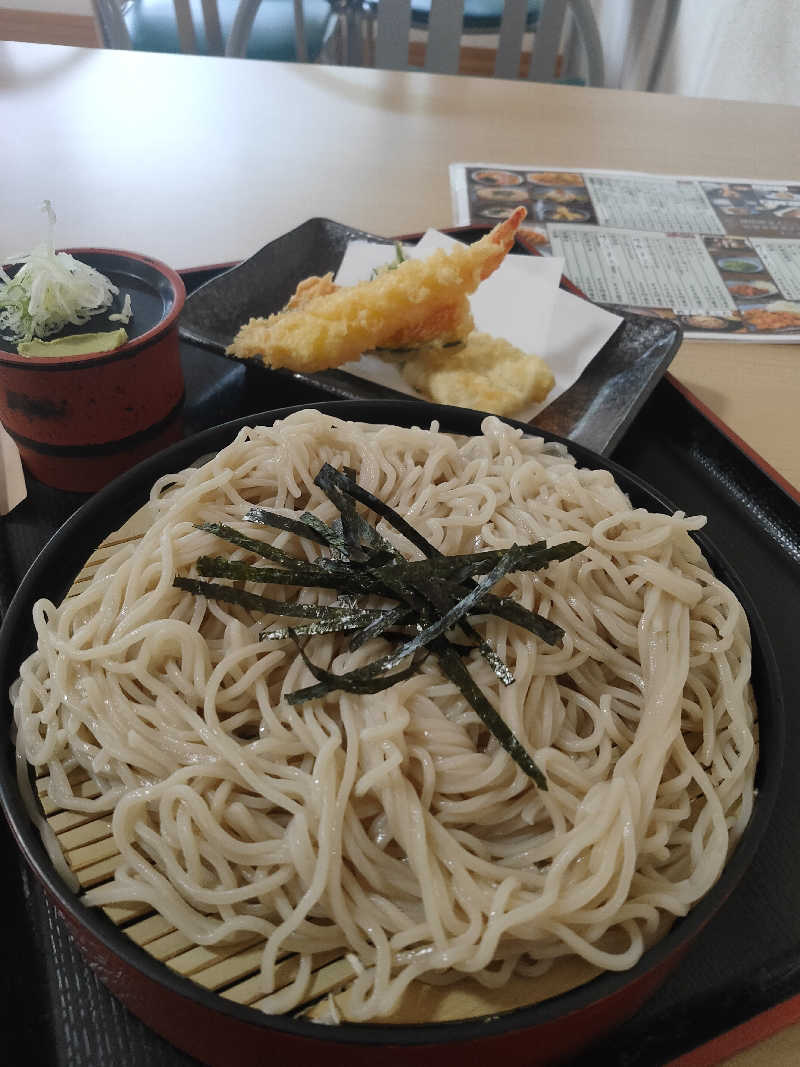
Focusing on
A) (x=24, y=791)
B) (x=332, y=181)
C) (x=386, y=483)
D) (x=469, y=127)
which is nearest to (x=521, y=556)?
(x=386, y=483)

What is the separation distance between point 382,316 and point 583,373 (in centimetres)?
58

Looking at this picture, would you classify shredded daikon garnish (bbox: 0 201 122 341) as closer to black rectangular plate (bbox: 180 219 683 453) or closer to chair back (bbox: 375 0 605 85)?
black rectangular plate (bbox: 180 219 683 453)

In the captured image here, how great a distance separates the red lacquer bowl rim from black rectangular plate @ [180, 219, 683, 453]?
0.86ft

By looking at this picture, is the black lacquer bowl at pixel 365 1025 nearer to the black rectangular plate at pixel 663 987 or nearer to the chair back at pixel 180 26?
the black rectangular plate at pixel 663 987

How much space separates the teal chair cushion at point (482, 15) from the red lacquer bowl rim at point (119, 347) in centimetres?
417

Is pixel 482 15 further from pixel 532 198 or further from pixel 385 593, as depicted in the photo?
pixel 385 593

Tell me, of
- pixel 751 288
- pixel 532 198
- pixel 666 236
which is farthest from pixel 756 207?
pixel 532 198

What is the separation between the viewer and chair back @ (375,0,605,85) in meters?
4.14

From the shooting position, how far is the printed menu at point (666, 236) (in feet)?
8.42

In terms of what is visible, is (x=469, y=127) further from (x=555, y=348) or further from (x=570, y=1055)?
(x=570, y=1055)

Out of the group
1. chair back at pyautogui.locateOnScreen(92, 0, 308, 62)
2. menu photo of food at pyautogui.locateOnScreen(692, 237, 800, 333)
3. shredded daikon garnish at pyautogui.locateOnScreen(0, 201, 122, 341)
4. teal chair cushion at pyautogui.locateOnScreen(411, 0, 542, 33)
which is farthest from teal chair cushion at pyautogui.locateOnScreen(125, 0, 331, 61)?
shredded daikon garnish at pyautogui.locateOnScreen(0, 201, 122, 341)

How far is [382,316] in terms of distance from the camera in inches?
78.7

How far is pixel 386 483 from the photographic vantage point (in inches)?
53.4

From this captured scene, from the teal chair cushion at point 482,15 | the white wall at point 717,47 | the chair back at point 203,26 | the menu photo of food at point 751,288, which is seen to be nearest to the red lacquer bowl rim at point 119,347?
the menu photo of food at point 751,288
